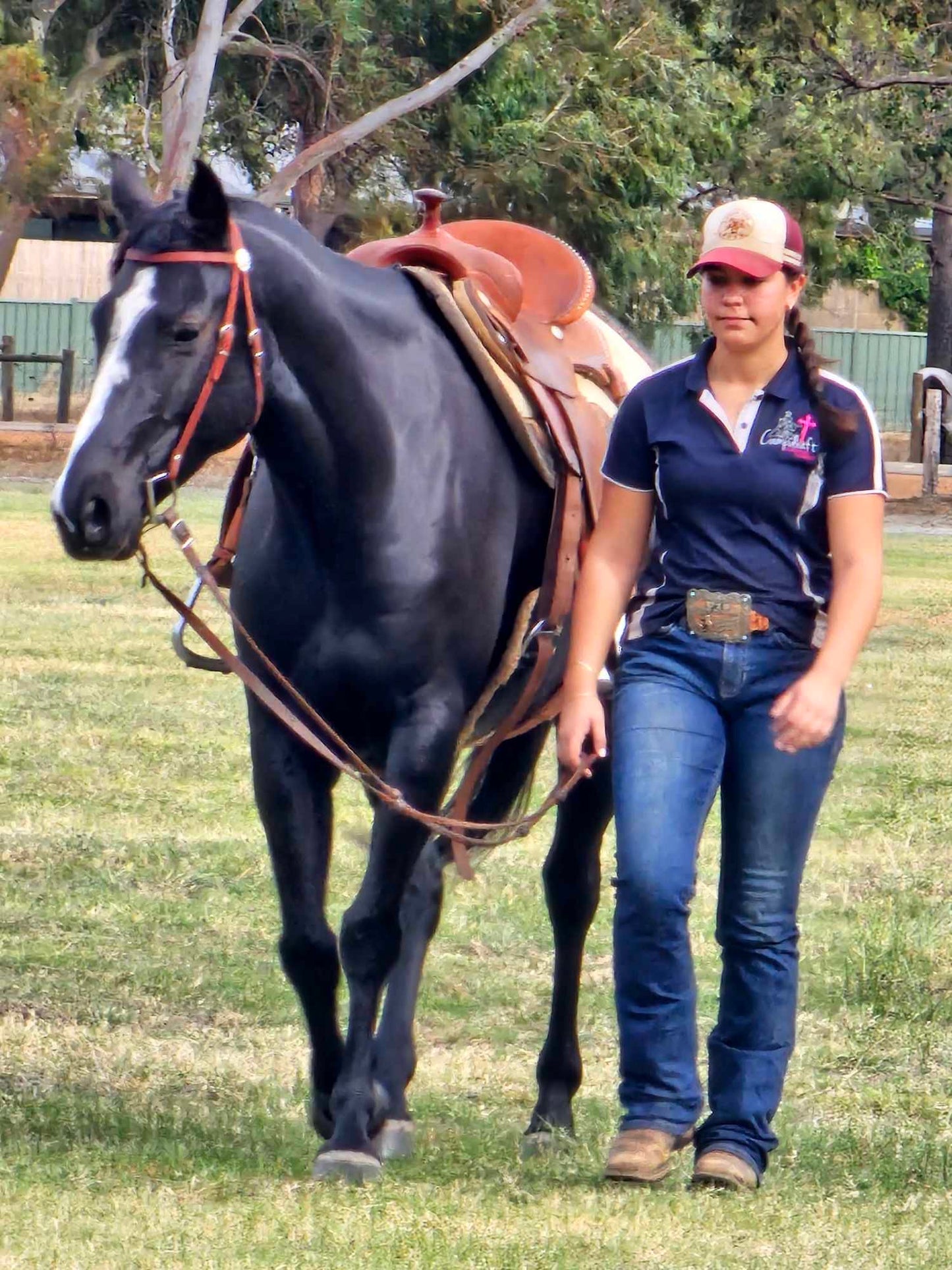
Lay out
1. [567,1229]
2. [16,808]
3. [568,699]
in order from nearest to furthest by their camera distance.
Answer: [567,1229]
[568,699]
[16,808]

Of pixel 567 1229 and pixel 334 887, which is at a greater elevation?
pixel 567 1229

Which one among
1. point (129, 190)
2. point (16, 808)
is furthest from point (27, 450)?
point (129, 190)

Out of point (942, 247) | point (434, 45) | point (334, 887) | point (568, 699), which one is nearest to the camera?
point (568, 699)

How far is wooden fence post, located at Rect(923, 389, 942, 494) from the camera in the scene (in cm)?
2711

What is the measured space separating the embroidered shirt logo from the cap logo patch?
36cm

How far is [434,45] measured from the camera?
27.4m

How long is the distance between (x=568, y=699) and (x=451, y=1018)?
202 centimetres

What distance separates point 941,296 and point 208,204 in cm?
2947

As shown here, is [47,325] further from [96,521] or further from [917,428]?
[96,521]

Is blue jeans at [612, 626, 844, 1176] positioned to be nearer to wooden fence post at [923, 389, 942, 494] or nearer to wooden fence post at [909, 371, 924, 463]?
wooden fence post at [923, 389, 942, 494]

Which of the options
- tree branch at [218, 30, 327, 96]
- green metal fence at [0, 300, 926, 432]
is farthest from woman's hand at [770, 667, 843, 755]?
green metal fence at [0, 300, 926, 432]

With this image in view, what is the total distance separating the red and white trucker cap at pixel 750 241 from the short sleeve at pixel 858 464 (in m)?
0.31

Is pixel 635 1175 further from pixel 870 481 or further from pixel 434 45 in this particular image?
pixel 434 45

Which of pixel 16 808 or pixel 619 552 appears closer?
pixel 619 552
